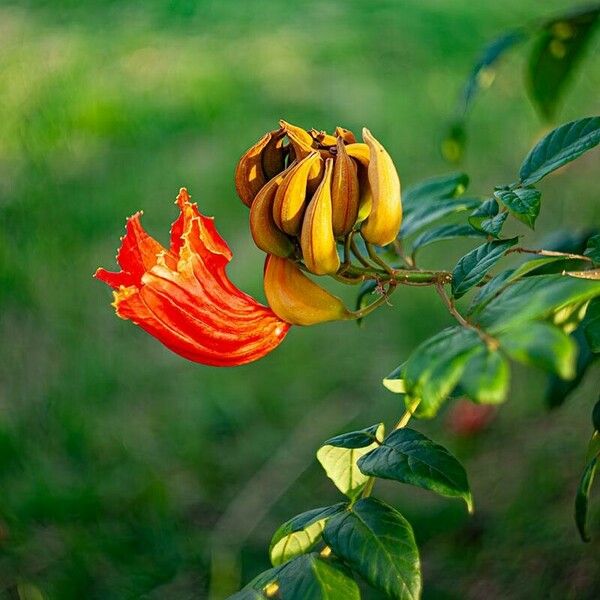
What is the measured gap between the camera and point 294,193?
0.81m

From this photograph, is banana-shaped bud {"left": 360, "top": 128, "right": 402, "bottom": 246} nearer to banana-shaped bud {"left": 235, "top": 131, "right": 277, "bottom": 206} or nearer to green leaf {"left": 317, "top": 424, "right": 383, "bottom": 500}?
banana-shaped bud {"left": 235, "top": 131, "right": 277, "bottom": 206}

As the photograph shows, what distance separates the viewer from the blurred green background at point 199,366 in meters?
1.78

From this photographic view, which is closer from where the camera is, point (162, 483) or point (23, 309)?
point (162, 483)

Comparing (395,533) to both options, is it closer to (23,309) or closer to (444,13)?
(23,309)

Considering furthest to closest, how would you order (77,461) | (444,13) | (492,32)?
(444,13)
(492,32)
(77,461)

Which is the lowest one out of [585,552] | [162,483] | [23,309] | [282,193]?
[585,552]

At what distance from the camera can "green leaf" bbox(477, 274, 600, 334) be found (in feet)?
2.14

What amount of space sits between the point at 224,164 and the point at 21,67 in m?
0.76

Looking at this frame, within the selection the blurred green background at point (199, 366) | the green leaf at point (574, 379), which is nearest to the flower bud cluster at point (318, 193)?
the green leaf at point (574, 379)

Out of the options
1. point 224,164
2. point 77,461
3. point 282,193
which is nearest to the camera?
point 282,193

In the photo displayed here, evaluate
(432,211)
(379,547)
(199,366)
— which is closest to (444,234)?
(432,211)

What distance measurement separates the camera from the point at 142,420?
2.10 metres

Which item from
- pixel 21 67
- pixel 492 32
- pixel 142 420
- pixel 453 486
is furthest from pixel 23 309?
pixel 453 486

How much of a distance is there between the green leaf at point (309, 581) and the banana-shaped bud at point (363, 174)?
252 millimetres
